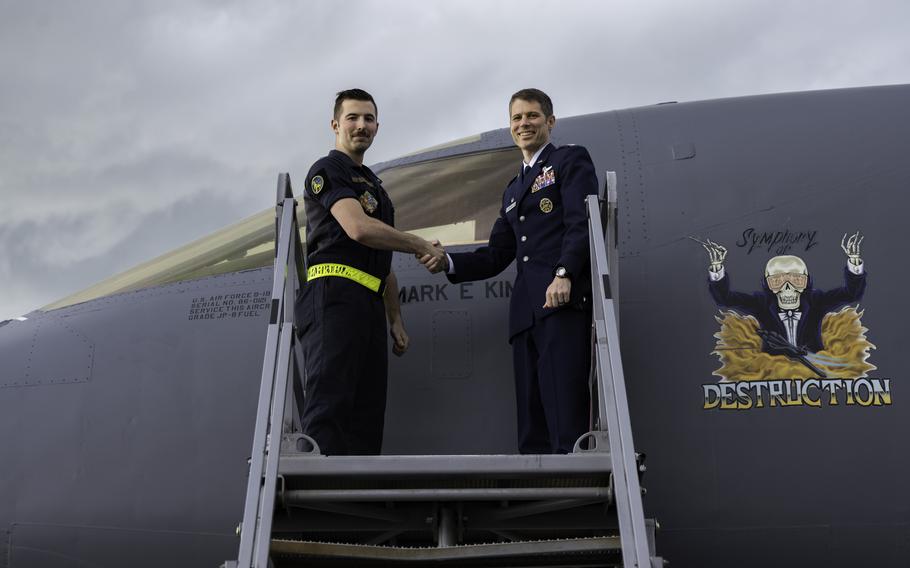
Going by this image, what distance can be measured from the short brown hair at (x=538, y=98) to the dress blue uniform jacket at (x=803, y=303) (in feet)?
3.89

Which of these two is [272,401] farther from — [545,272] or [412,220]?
[412,220]

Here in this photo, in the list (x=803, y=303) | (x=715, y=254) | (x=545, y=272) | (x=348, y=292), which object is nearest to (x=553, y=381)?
(x=545, y=272)

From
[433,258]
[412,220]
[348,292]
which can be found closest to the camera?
[348,292]

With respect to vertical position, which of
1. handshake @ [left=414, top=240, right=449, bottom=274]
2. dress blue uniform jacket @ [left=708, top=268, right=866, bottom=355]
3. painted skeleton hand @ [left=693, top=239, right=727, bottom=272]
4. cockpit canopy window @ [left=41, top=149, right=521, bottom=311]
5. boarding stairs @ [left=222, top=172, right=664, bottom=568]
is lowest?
boarding stairs @ [left=222, top=172, right=664, bottom=568]

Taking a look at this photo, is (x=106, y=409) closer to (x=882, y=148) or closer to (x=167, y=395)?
(x=167, y=395)

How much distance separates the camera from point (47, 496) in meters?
4.85

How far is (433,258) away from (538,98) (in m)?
0.96

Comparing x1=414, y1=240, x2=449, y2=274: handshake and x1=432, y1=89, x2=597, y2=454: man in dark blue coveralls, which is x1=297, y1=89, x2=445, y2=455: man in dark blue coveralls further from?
x1=432, y1=89, x2=597, y2=454: man in dark blue coveralls

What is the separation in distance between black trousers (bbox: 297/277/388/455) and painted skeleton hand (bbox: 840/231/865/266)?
2.36 meters

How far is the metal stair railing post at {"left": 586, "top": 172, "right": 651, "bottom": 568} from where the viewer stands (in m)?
3.32

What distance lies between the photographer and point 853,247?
16.5 ft

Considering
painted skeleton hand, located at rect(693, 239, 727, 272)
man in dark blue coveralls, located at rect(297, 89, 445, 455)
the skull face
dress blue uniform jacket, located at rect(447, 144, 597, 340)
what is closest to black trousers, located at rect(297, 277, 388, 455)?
man in dark blue coveralls, located at rect(297, 89, 445, 455)

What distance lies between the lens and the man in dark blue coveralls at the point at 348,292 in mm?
4305

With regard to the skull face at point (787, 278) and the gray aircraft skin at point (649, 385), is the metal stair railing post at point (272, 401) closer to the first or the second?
the gray aircraft skin at point (649, 385)
